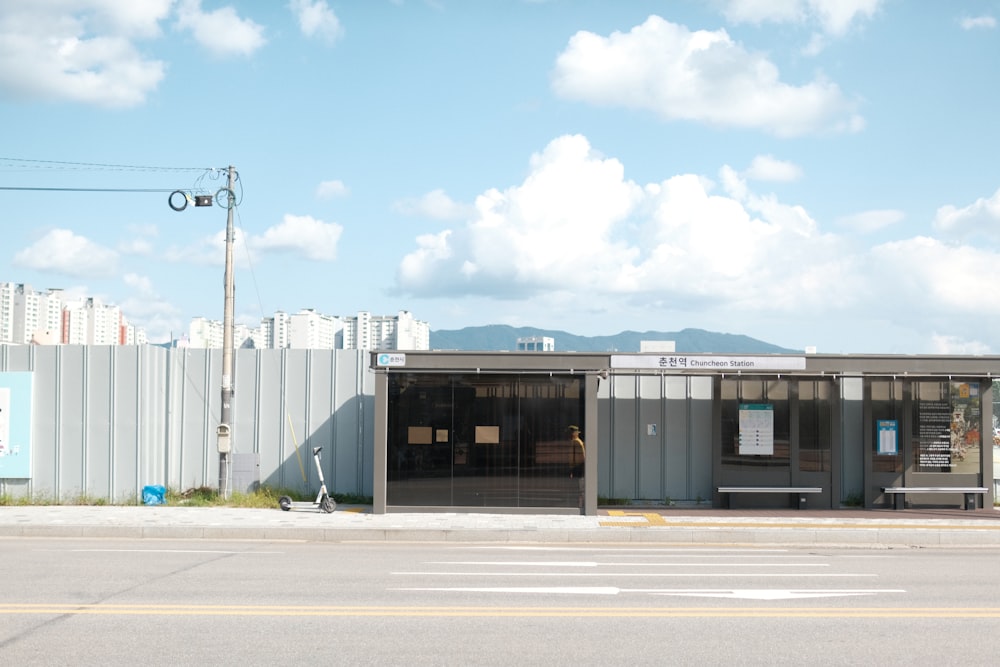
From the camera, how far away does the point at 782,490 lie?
21734mm

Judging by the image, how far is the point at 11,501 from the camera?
71.7 ft

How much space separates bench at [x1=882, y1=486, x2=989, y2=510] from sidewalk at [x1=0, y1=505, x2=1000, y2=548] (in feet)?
4.52

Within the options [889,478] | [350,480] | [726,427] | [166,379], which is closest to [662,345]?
[726,427]

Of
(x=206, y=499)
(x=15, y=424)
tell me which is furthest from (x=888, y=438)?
(x=15, y=424)

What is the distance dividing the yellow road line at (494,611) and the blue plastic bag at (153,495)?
12.0m

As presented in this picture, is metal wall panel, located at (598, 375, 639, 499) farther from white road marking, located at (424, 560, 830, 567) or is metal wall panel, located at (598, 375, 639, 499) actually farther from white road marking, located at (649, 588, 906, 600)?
white road marking, located at (649, 588, 906, 600)

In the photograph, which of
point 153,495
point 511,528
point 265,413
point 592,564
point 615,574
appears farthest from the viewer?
point 265,413

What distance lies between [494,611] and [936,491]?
1501 centimetres

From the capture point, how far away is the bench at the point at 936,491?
2181 centimetres

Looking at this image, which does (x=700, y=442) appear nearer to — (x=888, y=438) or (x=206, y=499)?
(x=888, y=438)

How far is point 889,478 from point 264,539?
44.3ft

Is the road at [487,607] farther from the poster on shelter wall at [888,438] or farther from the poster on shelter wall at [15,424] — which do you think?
the poster on shelter wall at [15,424]

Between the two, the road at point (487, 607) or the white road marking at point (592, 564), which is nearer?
the road at point (487, 607)

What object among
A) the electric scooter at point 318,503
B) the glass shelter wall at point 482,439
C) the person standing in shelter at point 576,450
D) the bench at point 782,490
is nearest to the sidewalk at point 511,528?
the electric scooter at point 318,503
